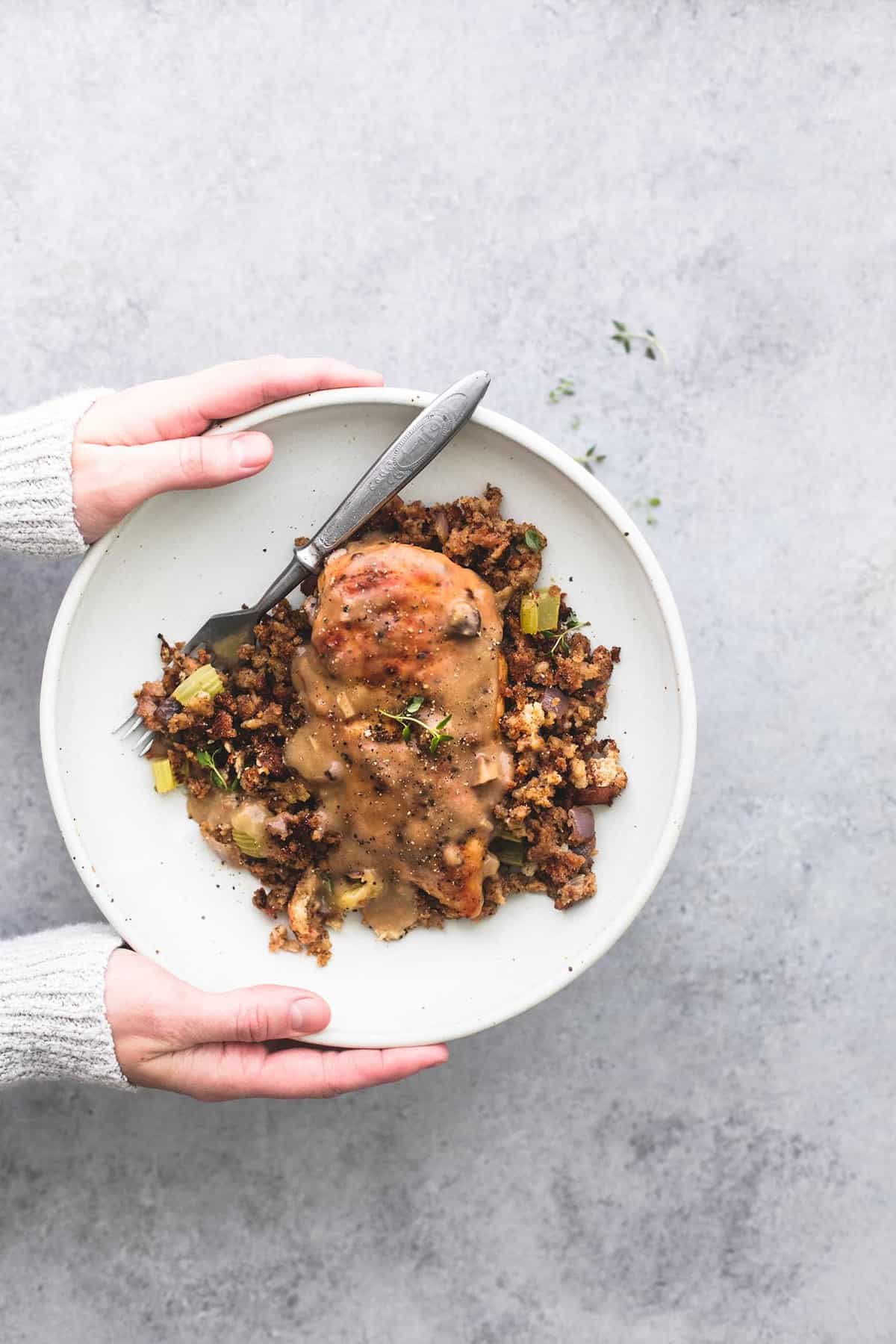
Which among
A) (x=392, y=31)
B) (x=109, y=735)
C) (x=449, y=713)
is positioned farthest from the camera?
(x=392, y=31)

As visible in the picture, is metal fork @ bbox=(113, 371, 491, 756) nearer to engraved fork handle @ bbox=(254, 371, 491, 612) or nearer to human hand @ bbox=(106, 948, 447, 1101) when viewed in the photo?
engraved fork handle @ bbox=(254, 371, 491, 612)


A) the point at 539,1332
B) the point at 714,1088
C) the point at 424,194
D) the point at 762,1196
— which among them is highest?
the point at 424,194

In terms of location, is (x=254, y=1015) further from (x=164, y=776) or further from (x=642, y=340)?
(x=642, y=340)

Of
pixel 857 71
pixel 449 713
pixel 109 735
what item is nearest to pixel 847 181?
pixel 857 71

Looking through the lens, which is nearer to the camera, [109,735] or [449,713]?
[449,713]

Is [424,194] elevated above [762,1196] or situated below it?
above

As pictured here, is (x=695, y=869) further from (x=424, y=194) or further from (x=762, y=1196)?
(x=424, y=194)

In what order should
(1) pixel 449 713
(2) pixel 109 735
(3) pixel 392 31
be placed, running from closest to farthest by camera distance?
(1) pixel 449 713
(2) pixel 109 735
(3) pixel 392 31
